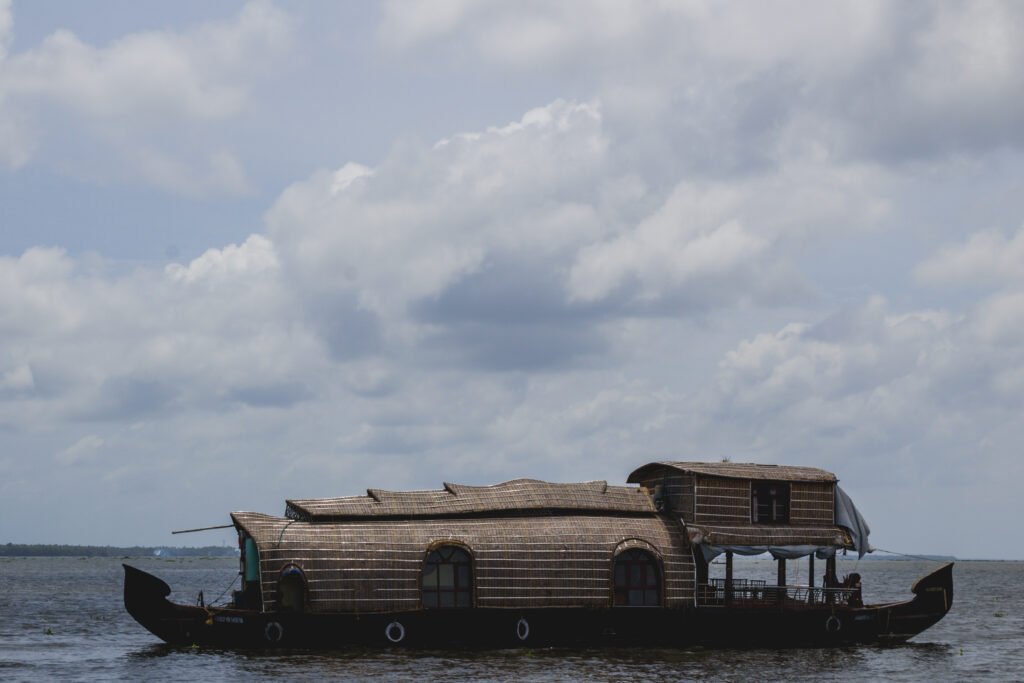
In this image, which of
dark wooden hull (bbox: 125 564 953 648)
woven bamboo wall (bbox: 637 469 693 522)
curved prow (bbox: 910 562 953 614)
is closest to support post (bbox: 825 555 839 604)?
dark wooden hull (bbox: 125 564 953 648)

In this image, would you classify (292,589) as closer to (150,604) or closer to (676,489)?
(150,604)

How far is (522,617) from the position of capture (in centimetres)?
3919

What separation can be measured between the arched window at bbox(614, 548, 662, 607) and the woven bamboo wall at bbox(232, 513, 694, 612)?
341mm

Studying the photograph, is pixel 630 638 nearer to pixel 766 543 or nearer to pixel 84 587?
pixel 766 543

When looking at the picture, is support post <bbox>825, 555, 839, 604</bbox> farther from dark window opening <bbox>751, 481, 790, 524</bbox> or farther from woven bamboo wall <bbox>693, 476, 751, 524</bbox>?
woven bamboo wall <bbox>693, 476, 751, 524</bbox>

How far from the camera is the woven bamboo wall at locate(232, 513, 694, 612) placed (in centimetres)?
3778

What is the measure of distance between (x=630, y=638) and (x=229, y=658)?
12.2 m

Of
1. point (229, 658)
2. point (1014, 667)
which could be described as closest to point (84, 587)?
point (229, 658)

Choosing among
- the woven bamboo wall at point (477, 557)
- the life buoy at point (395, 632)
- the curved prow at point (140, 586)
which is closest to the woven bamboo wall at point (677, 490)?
the woven bamboo wall at point (477, 557)

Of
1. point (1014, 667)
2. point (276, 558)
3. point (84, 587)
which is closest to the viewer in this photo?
point (276, 558)

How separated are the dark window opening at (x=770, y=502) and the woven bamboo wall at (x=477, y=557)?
3018 millimetres

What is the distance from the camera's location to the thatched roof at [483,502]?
39.5m

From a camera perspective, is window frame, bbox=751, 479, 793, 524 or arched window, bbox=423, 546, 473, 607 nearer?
arched window, bbox=423, 546, 473, 607

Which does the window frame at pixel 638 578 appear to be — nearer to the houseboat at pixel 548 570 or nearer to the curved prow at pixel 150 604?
the houseboat at pixel 548 570
